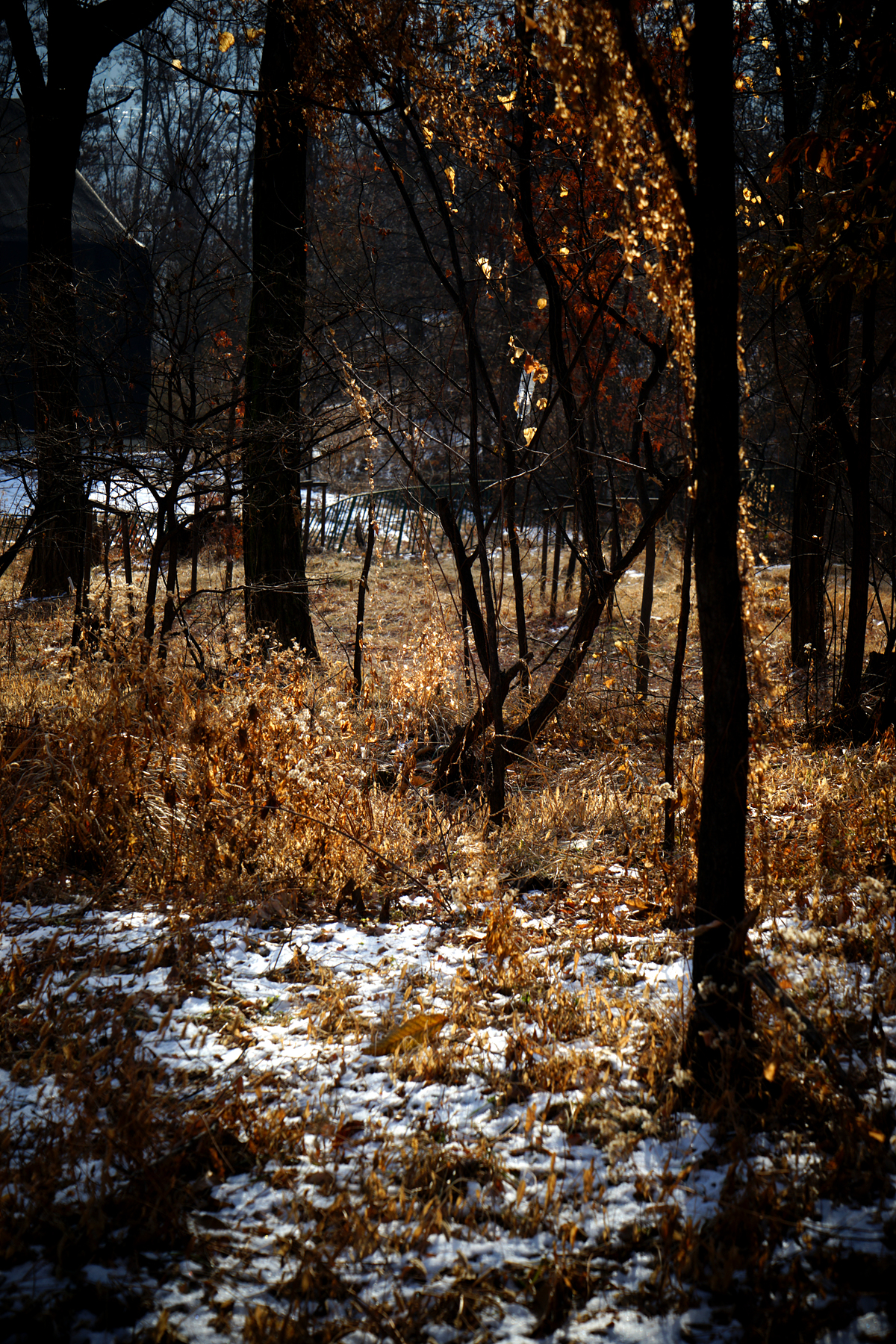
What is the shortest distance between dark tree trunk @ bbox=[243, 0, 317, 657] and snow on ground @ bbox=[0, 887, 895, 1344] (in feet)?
13.7

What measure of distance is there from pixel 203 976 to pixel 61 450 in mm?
4624

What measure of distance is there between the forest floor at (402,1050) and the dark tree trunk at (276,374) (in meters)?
2.69

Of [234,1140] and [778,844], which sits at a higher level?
[778,844]

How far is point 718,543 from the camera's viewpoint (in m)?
2.05

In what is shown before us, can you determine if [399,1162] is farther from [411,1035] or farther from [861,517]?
[861,517]

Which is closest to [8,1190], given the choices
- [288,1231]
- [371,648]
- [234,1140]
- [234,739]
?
[234,1140]

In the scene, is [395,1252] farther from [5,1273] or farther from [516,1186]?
[5,1273]

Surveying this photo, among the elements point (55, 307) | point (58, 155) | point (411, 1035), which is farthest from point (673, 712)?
point (58, 155)

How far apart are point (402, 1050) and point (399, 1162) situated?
0.45 metres

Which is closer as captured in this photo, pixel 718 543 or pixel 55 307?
pixel 718 543

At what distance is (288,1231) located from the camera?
1765mm

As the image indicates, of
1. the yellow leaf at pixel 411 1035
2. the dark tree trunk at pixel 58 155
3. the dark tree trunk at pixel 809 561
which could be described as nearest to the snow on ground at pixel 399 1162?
the yellow leaf at pixel 411 1035

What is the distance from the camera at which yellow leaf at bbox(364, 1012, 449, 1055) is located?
2441mm

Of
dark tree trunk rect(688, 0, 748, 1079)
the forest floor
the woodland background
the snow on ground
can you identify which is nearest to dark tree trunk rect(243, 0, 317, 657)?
the woodland background
